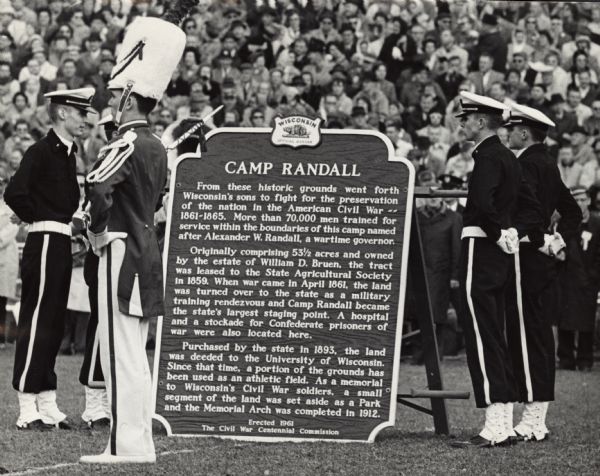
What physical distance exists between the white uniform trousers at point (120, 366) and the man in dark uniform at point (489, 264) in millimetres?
2566

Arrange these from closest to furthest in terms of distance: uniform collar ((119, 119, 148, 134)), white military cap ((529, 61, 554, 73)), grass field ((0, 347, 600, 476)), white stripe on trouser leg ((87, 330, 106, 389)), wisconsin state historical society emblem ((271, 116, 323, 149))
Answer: grass field ((0, 347, 600, 476)) < uniform collar ((119, 119, 148, 134)) < wisconsin state historical society emblem ((271, 116, 323, 149)) < white stripe on trouser leg ((87, 330, 106, 389)) < white military cap ((529, 61, 554, 73))

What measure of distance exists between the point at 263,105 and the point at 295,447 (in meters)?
12.4

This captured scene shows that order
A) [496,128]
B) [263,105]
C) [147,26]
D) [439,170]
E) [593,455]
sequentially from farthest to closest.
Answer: [263,105]
[439,170]
[496,128]
[593,455]
[147,26]

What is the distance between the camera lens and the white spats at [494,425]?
998cm

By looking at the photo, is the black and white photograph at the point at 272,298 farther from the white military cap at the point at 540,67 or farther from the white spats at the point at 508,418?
the white military cap at the point at 540,67

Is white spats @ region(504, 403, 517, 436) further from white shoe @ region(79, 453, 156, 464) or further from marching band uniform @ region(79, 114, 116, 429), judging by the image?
marching band uniform @ region(79, 114, 116, 429)

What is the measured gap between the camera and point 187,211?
34.9 ft

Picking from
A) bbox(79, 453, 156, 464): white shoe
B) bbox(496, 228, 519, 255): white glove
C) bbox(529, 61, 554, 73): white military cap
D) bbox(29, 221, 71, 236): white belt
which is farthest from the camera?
bbox(529, 61, 554, 73): white military cap

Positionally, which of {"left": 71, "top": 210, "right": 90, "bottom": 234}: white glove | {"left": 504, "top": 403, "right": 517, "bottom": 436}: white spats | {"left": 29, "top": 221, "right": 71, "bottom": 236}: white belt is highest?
{"left": 71, "top": 210, "right": 90, "bottom": 234}: white glove

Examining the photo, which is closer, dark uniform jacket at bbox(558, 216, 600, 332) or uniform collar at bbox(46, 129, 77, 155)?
uniform collar at bbox(46, 129, 77, 155)

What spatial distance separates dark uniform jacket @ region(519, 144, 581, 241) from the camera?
11.0 metres

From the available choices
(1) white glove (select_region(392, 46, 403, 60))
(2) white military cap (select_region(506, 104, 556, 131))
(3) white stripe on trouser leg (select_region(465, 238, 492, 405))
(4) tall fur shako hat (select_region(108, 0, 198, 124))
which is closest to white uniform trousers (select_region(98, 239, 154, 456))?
(4) tall fur shako hat (select_region(108, 0, 198, 124))

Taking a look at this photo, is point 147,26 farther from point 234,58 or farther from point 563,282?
point 234,58

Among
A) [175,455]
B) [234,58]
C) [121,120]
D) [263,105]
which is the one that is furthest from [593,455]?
[234,58]
